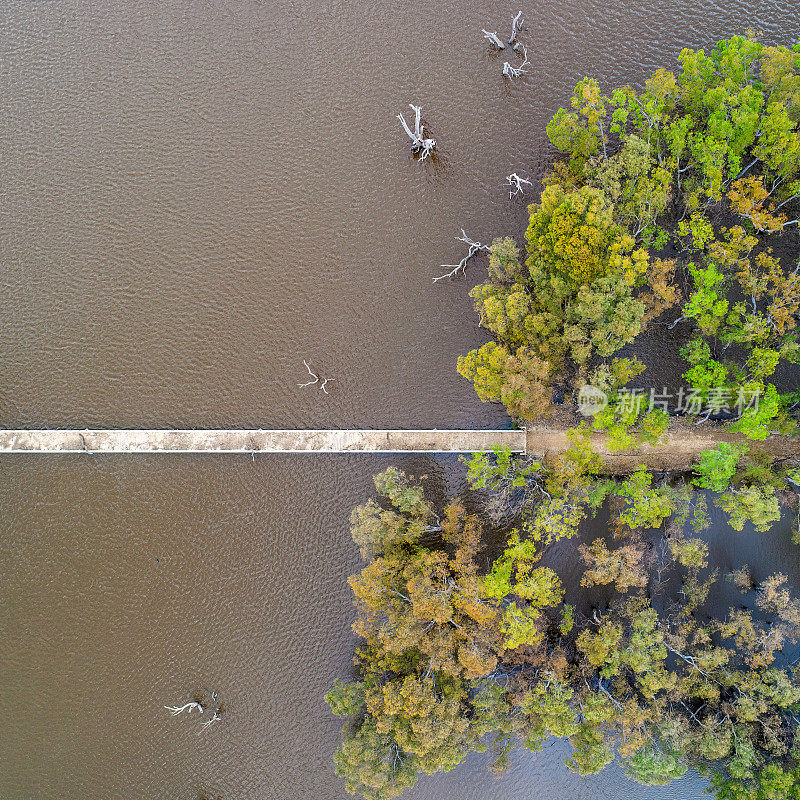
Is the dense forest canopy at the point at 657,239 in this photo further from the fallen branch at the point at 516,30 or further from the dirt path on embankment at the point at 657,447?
the fallen branch at the point at 516,30

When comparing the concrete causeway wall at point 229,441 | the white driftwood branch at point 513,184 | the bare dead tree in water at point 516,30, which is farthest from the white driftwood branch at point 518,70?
the concrete causeway wall at point 229,441

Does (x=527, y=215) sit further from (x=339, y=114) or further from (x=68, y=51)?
(x=68, y=51)

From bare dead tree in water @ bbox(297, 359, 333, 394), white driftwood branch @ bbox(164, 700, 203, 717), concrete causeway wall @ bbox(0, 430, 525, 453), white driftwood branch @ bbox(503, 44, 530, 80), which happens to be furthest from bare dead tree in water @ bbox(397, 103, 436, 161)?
white driftwood branch @ bbox(164, 700, 203, 717)

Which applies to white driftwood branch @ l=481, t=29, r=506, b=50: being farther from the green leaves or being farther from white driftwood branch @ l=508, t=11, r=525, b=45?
the green leaves

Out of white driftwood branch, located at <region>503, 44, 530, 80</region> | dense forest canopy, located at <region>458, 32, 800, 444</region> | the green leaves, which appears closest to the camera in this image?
dense forest canopy, located at <region>458, 32, 800, 444</region>

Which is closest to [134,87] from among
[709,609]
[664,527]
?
[664,527]

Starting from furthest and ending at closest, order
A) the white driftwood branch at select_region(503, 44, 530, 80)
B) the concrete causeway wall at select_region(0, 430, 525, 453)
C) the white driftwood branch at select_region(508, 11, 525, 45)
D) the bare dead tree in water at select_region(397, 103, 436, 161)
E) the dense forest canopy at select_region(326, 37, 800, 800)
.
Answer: the concrete causeway wall at select_region(0, 430, 525, 453), the white driftwood branch at select_region(508, 11, 525, 45), the white driftwood branch at select_region(503, 44, 530, 80), the bare dead tree in water at select_region(397, 103, 436, 161), the dense forest canopy at select_region(326, 37, 800, 800)
